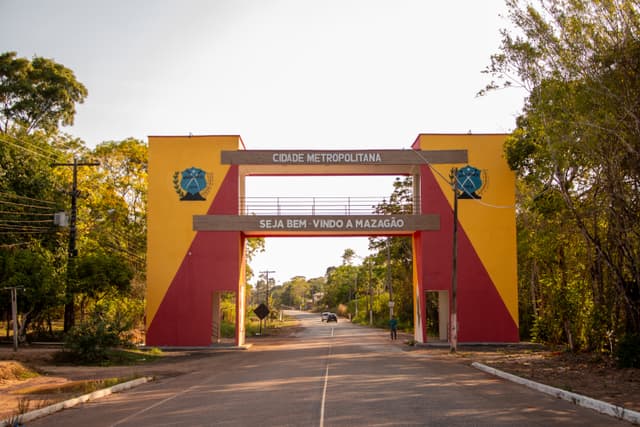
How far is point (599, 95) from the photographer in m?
17.9

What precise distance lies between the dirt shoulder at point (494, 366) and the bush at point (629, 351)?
344mm

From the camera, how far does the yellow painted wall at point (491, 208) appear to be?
32.1 metres

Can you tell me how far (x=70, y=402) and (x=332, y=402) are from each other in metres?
5.50

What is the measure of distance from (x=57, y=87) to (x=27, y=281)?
94.1ft

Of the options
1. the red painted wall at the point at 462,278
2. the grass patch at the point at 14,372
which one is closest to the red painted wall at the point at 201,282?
the red painted wall at the point at 462,278

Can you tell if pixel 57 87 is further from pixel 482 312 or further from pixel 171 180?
pixel 482 312

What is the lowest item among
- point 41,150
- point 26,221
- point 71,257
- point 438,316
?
point 438,316

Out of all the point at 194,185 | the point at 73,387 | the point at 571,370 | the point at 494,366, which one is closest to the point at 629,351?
the point at 571,370

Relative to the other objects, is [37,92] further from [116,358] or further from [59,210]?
[116,358]

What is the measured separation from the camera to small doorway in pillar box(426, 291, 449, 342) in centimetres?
3476

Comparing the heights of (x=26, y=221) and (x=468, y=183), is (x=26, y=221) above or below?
below

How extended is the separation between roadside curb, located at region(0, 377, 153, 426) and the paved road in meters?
0.20

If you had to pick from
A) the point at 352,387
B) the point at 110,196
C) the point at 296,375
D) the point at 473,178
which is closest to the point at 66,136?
the point at 110,196

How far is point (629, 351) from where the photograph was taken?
18047mm
